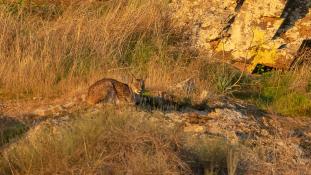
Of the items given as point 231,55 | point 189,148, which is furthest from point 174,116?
point 231,55

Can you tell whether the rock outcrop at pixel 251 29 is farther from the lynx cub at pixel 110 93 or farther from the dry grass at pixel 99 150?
the dry grass at pixel 99 150

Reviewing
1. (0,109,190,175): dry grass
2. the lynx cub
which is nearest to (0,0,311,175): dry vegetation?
(0,109,190,175): dry grass

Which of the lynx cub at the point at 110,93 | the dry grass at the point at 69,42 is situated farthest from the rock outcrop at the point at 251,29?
the lynx cub at the point at 110,93

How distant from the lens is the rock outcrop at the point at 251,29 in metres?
9.59

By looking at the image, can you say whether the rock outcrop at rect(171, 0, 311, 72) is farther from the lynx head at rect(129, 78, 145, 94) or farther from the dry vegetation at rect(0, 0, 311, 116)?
the lynx head at rect(129, 78, 145, 94)

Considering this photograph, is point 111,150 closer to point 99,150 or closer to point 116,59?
point 99,150

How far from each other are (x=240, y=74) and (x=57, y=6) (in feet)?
12.4

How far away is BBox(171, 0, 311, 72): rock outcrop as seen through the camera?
9.59 metres

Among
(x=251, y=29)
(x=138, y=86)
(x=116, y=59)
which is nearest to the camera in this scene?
(x=138, y=86)

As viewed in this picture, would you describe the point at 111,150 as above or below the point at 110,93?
below

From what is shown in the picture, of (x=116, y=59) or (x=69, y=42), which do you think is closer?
(x=116, y=59)

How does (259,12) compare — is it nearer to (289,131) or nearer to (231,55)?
(231,55)

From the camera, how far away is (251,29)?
9.71 m

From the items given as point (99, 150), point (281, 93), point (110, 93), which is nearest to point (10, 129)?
point (110, 93)
